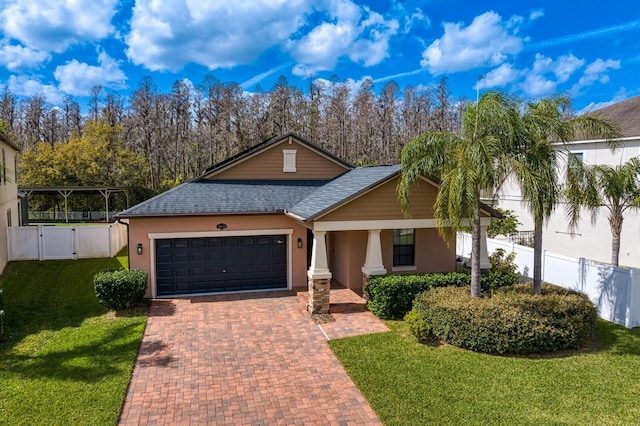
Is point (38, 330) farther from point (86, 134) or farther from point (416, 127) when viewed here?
point (416, 127)

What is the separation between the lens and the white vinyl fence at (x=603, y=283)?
10.9 metres

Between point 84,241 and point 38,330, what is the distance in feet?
30.9

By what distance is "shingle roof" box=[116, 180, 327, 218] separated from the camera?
1384cm

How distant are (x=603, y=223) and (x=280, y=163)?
15.4 metres

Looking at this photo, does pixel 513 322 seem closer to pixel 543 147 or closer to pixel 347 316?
pixel 543 147

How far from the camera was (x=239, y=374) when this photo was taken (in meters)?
8.41

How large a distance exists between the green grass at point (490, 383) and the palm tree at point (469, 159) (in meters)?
2.44

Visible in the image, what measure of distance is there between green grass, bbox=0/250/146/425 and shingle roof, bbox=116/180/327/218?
340 cm

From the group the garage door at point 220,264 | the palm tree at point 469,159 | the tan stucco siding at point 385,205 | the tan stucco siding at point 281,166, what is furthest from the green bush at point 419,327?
the tan stucco siding at point 281,166

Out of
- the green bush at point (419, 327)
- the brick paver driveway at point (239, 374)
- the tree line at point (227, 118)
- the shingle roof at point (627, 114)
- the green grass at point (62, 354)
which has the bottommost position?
the brick paver driveway at point (239, 374)

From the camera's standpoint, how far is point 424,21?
21859 millimetres

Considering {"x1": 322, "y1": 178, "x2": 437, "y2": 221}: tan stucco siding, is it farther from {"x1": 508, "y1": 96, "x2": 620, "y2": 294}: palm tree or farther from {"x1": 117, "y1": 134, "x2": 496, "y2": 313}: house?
{"x1": 508, "y1": 96, "x2": 620, "y2": 294}: palm tree

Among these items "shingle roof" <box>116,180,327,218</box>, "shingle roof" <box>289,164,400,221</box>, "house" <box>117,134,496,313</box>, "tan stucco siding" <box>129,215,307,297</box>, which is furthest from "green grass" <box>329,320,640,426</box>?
"shingle roof" <box>116,180,327,218</box>

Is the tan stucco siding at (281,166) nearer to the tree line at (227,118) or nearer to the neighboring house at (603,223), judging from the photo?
the neighboring house at (603,223)
